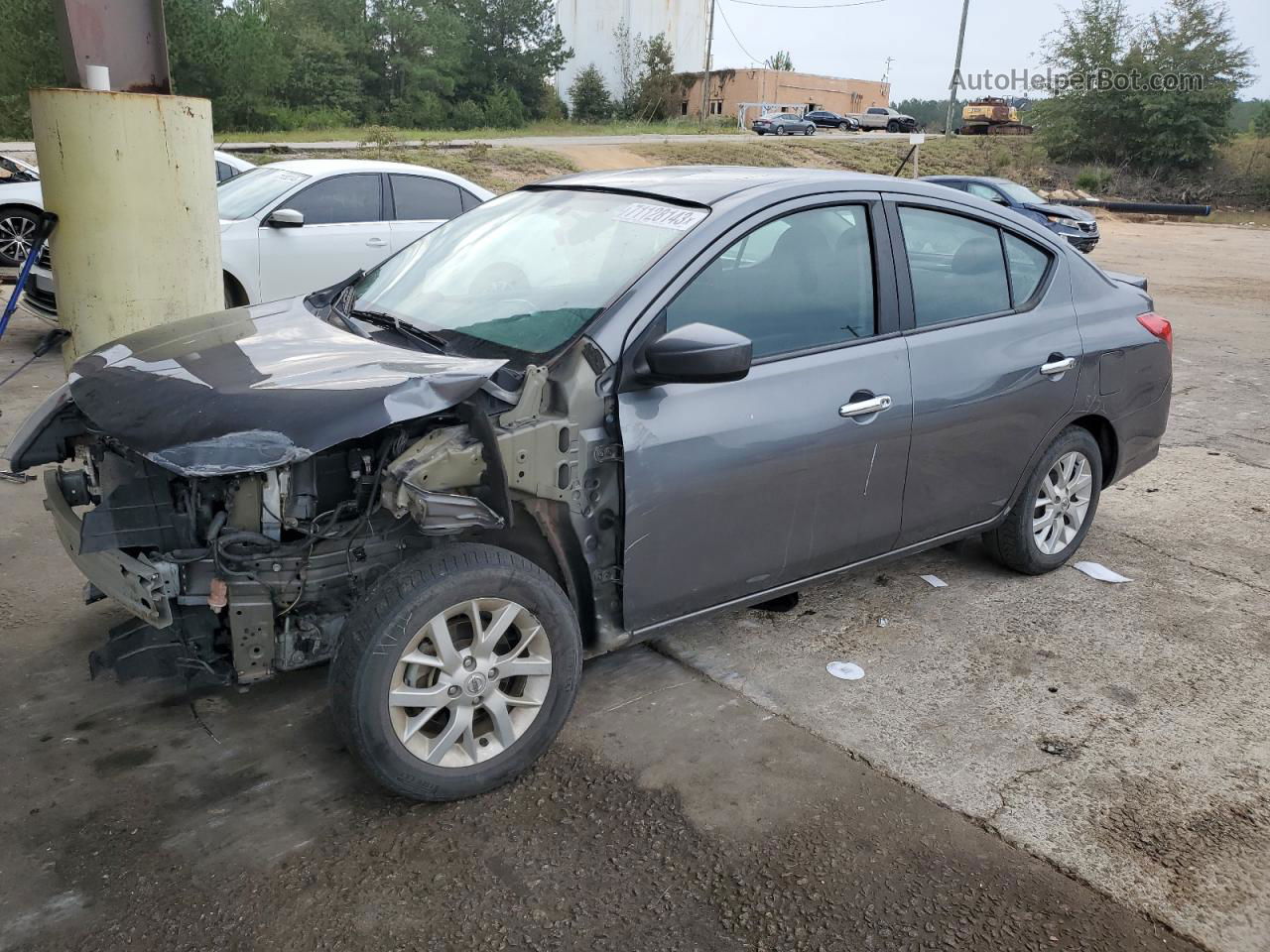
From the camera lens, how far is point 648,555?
328 centimetres

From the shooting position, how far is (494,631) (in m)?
2.95

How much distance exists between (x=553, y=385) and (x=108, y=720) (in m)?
1.83

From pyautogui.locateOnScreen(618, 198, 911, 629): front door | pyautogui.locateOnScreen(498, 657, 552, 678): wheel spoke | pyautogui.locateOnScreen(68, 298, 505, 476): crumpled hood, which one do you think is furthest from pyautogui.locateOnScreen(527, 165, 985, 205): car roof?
pyautogui.locateOnScreen(498, 657, 552, 678): wheel spoke

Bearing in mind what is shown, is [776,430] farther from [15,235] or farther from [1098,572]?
[15,235]

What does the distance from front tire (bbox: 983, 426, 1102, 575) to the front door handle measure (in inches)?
44.9

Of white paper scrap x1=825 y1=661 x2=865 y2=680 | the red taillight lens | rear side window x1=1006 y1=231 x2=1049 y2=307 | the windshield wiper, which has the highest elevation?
rear side window x1=1006 y1=231 x2=1049 y2=307

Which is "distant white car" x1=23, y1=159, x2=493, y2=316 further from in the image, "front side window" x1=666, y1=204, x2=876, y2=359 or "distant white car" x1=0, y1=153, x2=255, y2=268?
"front side window" x1=666, y1=204, x2=876, y2=359

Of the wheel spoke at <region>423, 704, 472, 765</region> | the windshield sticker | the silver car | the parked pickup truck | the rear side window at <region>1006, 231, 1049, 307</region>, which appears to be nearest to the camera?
the wheel spoke at <region>423, 704, 472, 765</region>

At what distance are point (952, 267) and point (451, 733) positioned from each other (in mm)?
2636

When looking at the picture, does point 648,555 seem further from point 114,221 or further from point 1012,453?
point 114,221

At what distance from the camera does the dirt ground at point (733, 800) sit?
103 inches

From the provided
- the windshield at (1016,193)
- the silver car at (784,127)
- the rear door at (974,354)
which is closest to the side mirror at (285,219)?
the rear door at (974,354)

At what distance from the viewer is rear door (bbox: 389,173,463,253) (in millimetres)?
8844

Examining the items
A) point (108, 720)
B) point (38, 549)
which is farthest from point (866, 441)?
point (38, 549)
